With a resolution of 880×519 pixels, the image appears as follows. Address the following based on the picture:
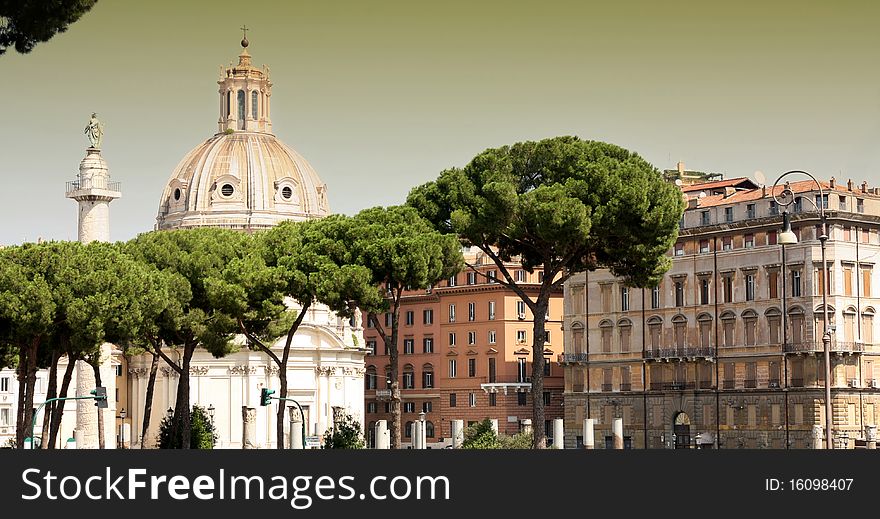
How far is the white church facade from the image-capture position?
106500mm

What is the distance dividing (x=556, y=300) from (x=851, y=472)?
9301cm

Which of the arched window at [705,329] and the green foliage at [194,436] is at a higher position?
the arched window at [705,329]

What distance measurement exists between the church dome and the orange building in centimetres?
1501

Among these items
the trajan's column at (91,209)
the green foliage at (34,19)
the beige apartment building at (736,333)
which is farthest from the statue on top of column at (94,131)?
the green foliage at (34,19)

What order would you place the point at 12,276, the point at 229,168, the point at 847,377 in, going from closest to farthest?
the point at 12,276 < the point at 847,377 < the point at 229,168

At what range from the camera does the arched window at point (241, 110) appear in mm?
149875

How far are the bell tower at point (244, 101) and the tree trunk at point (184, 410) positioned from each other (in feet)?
243

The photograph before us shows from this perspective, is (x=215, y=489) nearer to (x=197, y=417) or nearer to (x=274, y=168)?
(x=197, y=417)

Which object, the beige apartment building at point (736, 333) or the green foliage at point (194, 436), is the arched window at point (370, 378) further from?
the green foliage at point (194, 436)

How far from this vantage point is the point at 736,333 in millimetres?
95812

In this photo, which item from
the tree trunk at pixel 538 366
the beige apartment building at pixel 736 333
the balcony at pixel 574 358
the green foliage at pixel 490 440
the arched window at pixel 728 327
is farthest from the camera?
the balcony at pixel 574 358

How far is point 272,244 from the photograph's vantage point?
73500mm

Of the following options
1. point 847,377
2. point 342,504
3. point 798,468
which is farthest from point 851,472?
point 847,377

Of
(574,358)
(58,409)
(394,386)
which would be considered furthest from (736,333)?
(58,409)
